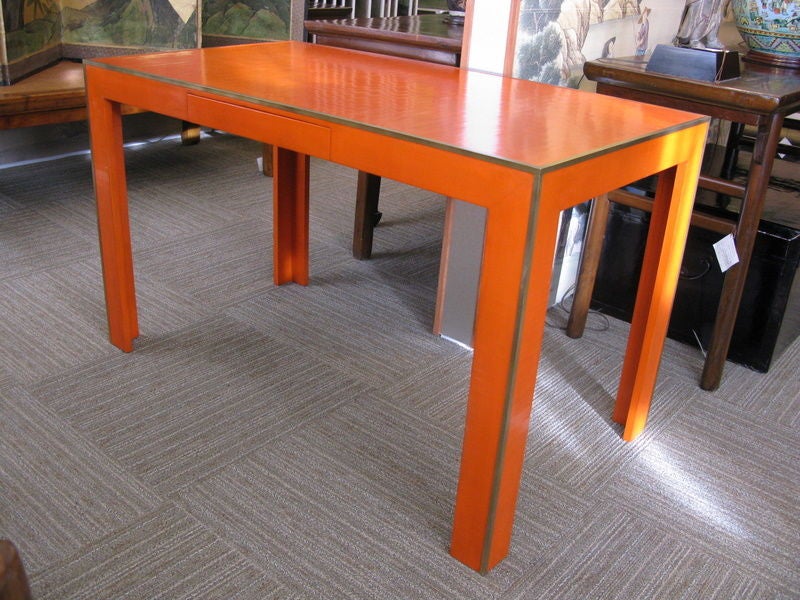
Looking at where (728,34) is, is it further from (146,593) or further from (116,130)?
(146,593)

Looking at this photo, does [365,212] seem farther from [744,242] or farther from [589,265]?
[744,242]

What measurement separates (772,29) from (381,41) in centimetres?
98

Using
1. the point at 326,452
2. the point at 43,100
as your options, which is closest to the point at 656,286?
the point at 326,452

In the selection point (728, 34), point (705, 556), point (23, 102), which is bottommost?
point (705, 556)

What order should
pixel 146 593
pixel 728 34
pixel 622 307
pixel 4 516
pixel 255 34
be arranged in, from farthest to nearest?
pixel 255 34, pixel 728 34, pixel 622 307, pixel 4 516, pixel 146 593

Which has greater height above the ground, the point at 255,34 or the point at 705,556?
the point at 255,34

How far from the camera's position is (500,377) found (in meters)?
1.17

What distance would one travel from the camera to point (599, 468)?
1.59m

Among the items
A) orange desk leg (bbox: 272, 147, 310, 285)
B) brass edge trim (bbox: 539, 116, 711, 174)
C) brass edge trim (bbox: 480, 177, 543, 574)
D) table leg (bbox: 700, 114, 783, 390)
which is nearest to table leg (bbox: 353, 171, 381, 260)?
orange desk leg (bbox: 272, 147, 310, 285)

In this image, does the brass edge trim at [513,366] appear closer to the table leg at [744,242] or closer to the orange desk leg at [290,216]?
Answer: the table leg at [744,242]

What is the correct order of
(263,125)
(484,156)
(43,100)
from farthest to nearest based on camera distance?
(43,100)
(263,125)
(484,156)

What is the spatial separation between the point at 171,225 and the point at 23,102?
0.62m

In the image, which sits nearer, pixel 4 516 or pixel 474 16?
pixel 4 516

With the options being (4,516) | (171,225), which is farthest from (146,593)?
(171,225)
